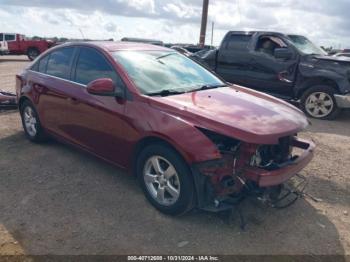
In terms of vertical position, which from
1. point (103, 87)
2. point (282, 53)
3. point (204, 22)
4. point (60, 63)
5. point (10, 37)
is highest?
point (204, 22)

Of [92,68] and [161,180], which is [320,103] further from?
[161,180]

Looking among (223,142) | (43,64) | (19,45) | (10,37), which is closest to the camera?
(223,142)

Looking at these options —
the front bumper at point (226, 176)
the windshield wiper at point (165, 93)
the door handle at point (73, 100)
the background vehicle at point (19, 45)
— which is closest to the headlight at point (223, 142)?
the front bumper at point (226, 176)

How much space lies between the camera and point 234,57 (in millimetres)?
9266

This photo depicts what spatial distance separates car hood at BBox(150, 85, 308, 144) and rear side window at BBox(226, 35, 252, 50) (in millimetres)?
5150

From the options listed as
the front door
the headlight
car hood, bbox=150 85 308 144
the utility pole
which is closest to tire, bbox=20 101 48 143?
the front door

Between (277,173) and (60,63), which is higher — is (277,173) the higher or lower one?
the lower one

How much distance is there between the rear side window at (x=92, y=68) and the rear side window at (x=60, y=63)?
0.81 ft

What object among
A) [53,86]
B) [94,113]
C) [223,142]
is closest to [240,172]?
[223,142]

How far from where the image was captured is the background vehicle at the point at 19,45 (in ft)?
88.8

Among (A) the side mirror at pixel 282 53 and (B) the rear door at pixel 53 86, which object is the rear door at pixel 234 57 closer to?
(A) the side mirror at pixel 282 53

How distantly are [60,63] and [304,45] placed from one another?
605cm

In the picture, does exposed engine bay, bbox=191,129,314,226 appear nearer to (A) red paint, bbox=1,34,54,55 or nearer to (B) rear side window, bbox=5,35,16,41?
(A) red paint, bbox=1,34,54,55

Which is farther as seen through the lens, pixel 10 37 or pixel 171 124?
pixel 10 37
